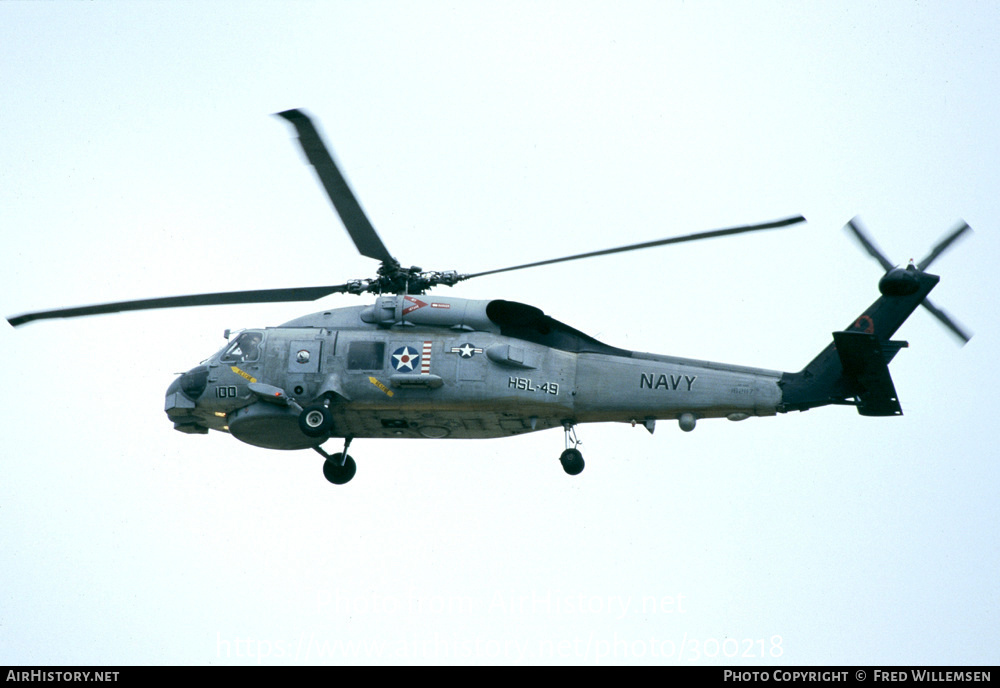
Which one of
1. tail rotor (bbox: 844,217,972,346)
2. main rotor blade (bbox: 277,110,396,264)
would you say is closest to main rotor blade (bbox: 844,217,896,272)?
tail rotor (bbox: 844,217,972,346)

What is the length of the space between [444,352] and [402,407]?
1154mm

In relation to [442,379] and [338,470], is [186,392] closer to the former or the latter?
[338,470]

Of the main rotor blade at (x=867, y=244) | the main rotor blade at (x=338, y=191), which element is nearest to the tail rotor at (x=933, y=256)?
the main rotor blade at (x=867, y=244)

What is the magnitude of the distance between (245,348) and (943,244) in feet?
39.1

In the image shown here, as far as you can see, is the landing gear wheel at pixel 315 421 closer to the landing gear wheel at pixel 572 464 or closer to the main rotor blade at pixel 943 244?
the landing gear wheel at pixel 572 464

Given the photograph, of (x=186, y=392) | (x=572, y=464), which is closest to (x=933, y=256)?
(x=572, y=464)

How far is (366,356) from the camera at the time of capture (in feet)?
75.6

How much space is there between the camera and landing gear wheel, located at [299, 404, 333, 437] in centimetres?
2264

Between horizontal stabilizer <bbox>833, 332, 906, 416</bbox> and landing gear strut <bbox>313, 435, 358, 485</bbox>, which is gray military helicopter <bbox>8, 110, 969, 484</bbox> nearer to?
horizontal stabilizer <bbox>833, 332, 906, 416</bbox>

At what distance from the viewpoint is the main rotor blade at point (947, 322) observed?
2188 cm
